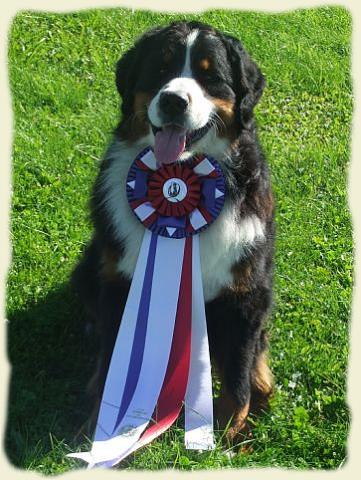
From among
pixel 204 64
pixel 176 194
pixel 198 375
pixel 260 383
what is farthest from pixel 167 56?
pixel 260 383

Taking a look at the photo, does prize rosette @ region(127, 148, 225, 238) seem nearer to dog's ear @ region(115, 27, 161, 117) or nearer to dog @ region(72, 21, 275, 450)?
dog @ region(72, 21, 275, 450)

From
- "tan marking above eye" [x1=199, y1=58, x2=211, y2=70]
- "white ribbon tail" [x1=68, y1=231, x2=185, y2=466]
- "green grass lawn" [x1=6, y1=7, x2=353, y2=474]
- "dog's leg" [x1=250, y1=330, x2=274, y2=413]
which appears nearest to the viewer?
"tan marking above eye" [x1=199, y1=58, x2=211, y2=70]

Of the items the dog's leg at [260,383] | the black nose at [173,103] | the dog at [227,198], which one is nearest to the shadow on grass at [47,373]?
the dog at [227,198]

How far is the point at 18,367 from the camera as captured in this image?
12.8 feet

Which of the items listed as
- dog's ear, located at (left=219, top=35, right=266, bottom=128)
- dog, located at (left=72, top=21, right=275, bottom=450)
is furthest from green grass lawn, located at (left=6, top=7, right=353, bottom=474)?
dog's ear, located at (left=219, top=35, right=266, bottom=128)

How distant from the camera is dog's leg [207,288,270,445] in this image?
3541mm

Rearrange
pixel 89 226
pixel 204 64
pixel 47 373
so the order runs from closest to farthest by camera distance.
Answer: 1. pixel 204 64
2. pixel 47 373
3. pixel 89 226

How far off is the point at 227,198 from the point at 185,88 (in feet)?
1.94

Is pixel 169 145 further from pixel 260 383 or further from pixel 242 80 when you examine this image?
pixel 260 383

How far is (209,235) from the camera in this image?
3600mm

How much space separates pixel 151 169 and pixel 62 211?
1.42m

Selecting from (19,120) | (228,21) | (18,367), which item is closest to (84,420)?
(18,367)

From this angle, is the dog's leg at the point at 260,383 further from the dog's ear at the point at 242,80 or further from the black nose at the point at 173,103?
the black nose at the point at 173,103

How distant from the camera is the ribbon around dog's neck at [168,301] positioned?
3.54m
